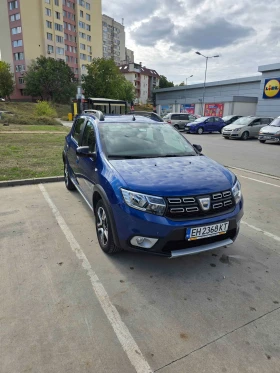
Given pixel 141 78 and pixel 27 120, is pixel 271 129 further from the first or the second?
pixel 141 78

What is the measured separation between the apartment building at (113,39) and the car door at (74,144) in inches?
3999

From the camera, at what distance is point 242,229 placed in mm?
4062

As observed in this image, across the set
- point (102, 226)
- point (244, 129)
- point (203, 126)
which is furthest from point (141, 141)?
point (203, 126)

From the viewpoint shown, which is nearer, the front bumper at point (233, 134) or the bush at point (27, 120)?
the front bumper at point (233, 134)

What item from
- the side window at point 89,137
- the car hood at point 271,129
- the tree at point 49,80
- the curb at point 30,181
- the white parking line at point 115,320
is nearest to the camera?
the white parking line at point 115,320

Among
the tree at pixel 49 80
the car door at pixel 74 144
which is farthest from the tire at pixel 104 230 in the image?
the tree at pixel 49 80

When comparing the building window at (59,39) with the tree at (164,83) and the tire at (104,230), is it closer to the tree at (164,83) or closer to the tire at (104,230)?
the tree at (164,83)

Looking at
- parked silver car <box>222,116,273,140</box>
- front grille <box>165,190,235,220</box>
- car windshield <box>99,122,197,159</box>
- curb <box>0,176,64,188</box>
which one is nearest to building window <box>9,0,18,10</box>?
parked silver car <box>222,116,273,140</box>

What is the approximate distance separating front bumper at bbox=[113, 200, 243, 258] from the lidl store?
27.4m

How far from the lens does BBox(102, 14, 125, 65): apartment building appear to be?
96000 mm

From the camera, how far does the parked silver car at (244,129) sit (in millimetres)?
18547

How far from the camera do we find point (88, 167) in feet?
12.7

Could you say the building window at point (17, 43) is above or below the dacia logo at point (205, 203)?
above

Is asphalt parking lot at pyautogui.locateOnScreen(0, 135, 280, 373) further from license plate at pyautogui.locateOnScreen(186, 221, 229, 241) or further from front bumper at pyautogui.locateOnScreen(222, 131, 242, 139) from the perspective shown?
front bumper at pyautogui.locateOnScreen(222, 131, 242, 139)
